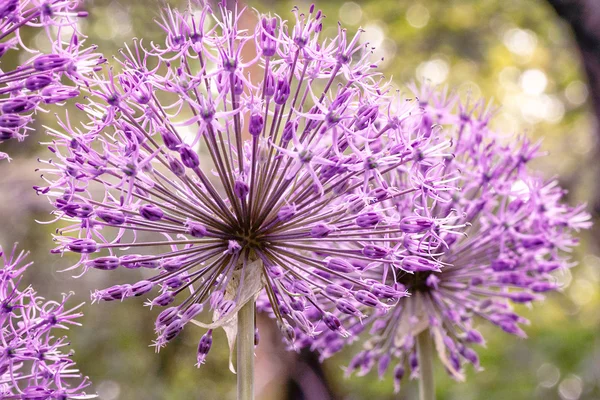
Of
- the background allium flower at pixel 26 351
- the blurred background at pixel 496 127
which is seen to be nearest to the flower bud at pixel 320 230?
the background allium flower at pixel 26 351

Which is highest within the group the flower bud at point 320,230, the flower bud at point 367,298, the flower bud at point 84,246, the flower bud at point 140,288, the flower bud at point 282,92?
the flower bud at point 282,92

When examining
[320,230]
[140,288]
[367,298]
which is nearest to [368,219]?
[320,230]

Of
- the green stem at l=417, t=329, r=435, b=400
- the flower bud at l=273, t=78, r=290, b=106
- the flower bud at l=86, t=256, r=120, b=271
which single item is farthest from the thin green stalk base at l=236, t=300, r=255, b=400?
the green stem at l=417, t=329, r=435, b=400

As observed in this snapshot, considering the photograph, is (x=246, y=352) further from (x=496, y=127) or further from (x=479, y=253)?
(x=496, y=127)

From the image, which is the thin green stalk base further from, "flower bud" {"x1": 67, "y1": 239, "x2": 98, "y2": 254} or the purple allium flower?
"flower bud" {"x1": 67, "y1": 239, "x2": 98, "y2": 254}

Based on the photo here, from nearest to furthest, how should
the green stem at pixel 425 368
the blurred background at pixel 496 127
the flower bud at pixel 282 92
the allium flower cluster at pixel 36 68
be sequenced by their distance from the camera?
the allium flower cluster at pixel 36 68
the flower bud at pixel 282 92
the green stem at pixel 425 368
the blurred background at pixel 496 127

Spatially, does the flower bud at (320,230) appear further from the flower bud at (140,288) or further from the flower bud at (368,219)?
the flower bud at (140,288)
